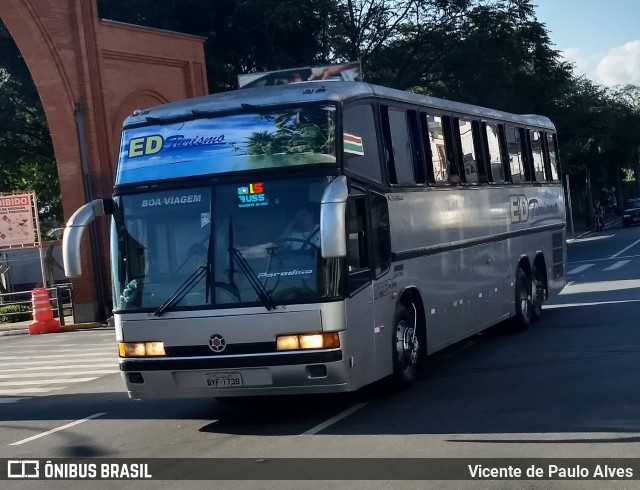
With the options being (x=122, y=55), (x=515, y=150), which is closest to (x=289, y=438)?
(x=515, y=150)

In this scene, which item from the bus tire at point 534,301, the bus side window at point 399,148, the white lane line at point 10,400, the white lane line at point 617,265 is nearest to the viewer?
the bus side window at point 399,148

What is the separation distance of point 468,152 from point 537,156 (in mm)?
4673

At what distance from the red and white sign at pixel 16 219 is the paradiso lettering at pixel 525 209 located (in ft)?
50.1

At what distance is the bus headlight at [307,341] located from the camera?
376 inches

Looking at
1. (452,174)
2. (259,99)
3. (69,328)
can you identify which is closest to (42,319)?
(69,328)

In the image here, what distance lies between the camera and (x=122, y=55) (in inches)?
1144

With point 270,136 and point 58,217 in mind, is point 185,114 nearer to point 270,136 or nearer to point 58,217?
point 270,136

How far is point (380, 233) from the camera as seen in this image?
10.9 m

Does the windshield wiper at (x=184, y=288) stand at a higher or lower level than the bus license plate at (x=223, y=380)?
higher

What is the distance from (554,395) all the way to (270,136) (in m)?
3.93

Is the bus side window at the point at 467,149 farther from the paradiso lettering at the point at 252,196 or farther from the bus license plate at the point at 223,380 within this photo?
the bus license plate at the point at 223,380

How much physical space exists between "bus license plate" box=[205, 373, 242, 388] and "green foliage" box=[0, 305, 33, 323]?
854 inches

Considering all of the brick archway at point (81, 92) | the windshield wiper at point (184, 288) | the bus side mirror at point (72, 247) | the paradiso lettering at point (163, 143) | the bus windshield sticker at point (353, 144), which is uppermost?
the brick archway at point (81, 92)

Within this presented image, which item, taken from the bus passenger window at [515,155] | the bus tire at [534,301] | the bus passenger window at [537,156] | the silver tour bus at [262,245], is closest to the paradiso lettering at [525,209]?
the bus passenger window at [515,155]
